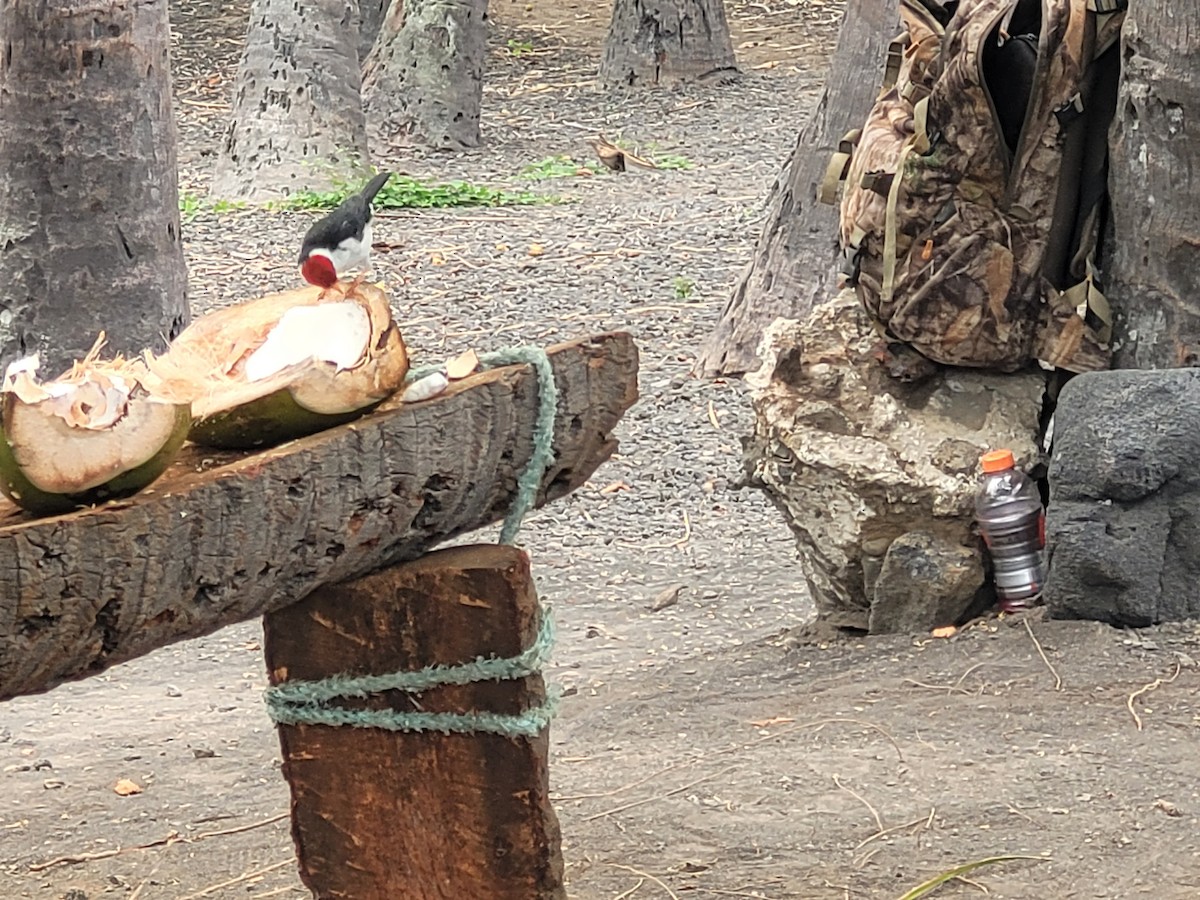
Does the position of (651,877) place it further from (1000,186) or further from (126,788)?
(1000,186)

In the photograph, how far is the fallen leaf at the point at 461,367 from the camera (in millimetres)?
2641

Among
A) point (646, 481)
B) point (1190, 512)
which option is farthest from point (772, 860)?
point (646, 481)

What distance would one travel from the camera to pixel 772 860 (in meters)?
3.34

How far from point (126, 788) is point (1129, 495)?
100.0 inches

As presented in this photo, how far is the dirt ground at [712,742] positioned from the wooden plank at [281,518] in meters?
0.99

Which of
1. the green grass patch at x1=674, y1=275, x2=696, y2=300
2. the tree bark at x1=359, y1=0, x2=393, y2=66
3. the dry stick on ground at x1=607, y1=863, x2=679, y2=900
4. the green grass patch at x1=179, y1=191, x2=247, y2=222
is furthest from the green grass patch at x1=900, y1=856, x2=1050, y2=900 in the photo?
the tree bark at x1=359, y1=0, x2=393, y2=66

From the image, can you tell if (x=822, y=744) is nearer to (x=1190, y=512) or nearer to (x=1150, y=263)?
(x=1190, y=512)

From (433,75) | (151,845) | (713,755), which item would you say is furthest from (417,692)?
(433,75)

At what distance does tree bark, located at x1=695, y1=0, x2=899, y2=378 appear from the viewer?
25.2 ft

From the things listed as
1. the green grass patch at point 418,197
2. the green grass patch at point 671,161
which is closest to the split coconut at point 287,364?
the green grass patch at point 418,197

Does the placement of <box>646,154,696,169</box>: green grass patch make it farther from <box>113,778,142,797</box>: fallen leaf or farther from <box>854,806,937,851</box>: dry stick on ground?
<box>854,806,937,851</box>: dry stick on ground

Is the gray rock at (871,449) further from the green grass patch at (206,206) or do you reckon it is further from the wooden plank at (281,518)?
the green grass patch at (206,206)

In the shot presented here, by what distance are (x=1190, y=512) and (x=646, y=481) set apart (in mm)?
3265

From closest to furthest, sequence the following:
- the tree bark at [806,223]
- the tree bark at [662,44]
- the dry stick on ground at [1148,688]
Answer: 1. the dry stick on ground at [1148,688]
2. the tree bark at [806,223]
3. the tree bark at [662,44]
